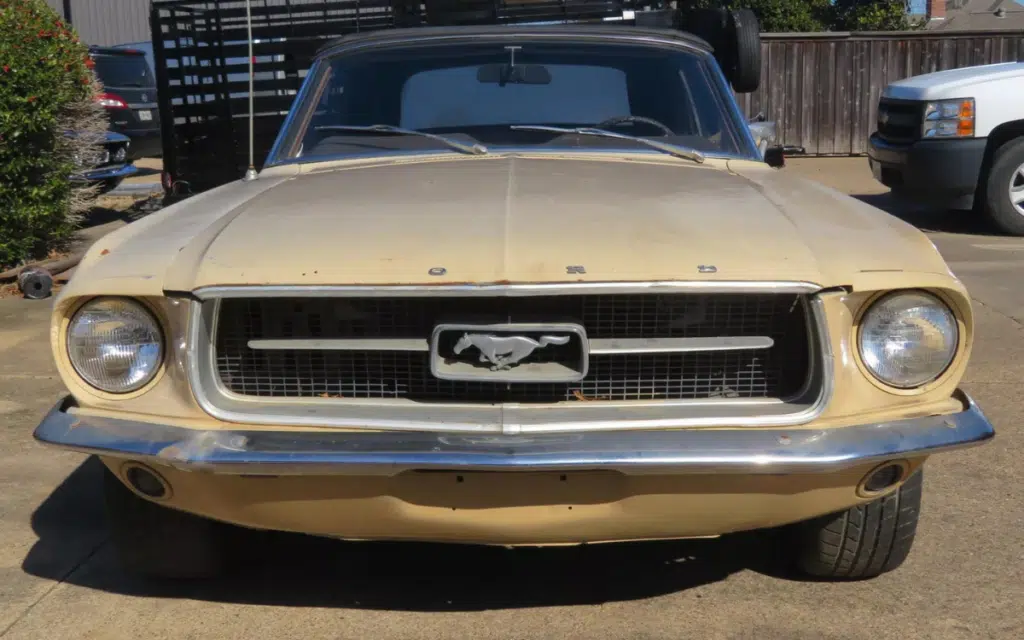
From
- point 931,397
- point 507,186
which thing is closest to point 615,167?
point 507,186

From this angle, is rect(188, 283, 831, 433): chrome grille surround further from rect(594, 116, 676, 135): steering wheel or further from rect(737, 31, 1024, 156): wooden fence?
rect(737, 31, 1024, 156): wooden fence

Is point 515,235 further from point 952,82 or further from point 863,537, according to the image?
point 952,82

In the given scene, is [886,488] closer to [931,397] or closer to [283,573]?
[931,397]

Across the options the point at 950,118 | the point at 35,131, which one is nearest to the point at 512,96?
the point at 35,131

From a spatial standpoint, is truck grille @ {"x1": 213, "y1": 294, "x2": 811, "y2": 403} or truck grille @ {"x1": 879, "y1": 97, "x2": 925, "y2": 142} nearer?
truck grille @ {"x1": 213, "y1": 294, "x2": 811, "y2": 403}

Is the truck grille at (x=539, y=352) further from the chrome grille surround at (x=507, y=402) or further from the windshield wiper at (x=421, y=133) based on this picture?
the windshield wiper at (x=421, y=133)

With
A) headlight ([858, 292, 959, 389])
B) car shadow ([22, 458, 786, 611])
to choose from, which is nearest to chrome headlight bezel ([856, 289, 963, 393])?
headlight ([858, 292, 959, 389])

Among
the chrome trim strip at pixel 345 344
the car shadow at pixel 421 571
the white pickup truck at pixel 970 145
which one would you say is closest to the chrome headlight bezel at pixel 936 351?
the car shadow at pixel 421 571

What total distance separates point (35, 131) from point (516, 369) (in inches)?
257

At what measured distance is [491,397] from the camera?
118 inches

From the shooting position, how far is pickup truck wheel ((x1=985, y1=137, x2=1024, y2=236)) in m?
9.81

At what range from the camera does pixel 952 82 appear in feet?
32.5

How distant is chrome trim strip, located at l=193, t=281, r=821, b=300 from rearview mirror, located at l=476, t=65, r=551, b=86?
1802mm

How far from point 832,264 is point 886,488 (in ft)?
2.06
